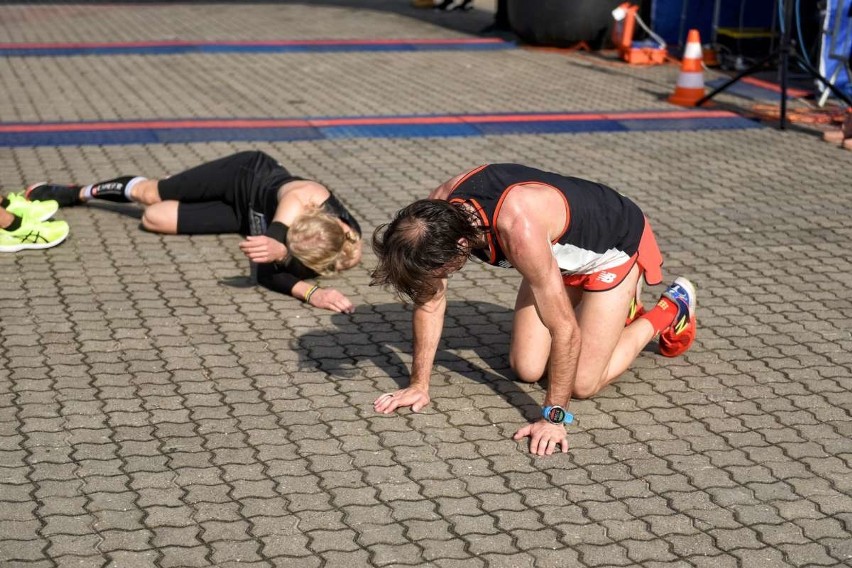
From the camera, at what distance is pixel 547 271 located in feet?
14.2

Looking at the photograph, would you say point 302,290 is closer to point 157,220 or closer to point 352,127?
point 157,220

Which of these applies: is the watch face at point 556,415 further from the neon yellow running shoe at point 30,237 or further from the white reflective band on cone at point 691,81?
the white reflective band on cone at point 691,81

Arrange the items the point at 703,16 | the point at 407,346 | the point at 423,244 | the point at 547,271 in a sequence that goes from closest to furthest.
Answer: the point at 423,244 → the point at 547,271 → the point at 407,346 → the point at 703,16

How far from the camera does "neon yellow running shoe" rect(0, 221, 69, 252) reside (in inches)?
274

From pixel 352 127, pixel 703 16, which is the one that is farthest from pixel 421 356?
pixel 703 16

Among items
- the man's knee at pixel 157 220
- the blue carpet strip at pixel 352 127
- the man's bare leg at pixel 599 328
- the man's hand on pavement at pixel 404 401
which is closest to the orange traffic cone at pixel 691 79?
the blue carpet strip at pixel 352 127

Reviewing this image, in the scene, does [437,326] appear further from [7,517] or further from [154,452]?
[7,517]

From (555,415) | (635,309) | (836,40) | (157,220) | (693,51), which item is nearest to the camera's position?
(555,415)

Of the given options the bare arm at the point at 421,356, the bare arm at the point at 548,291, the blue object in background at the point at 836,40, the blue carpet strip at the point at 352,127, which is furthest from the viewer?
the blue object in background at the point at 836,40

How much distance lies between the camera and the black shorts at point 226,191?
6906mm

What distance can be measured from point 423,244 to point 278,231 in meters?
2.44

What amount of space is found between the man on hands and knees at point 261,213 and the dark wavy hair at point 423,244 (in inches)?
80.9

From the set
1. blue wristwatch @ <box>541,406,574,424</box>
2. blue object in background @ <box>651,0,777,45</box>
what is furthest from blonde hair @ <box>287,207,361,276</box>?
blue object in background @ <box>651,0,777,45</box>

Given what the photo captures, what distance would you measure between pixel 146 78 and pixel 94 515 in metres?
9.17
